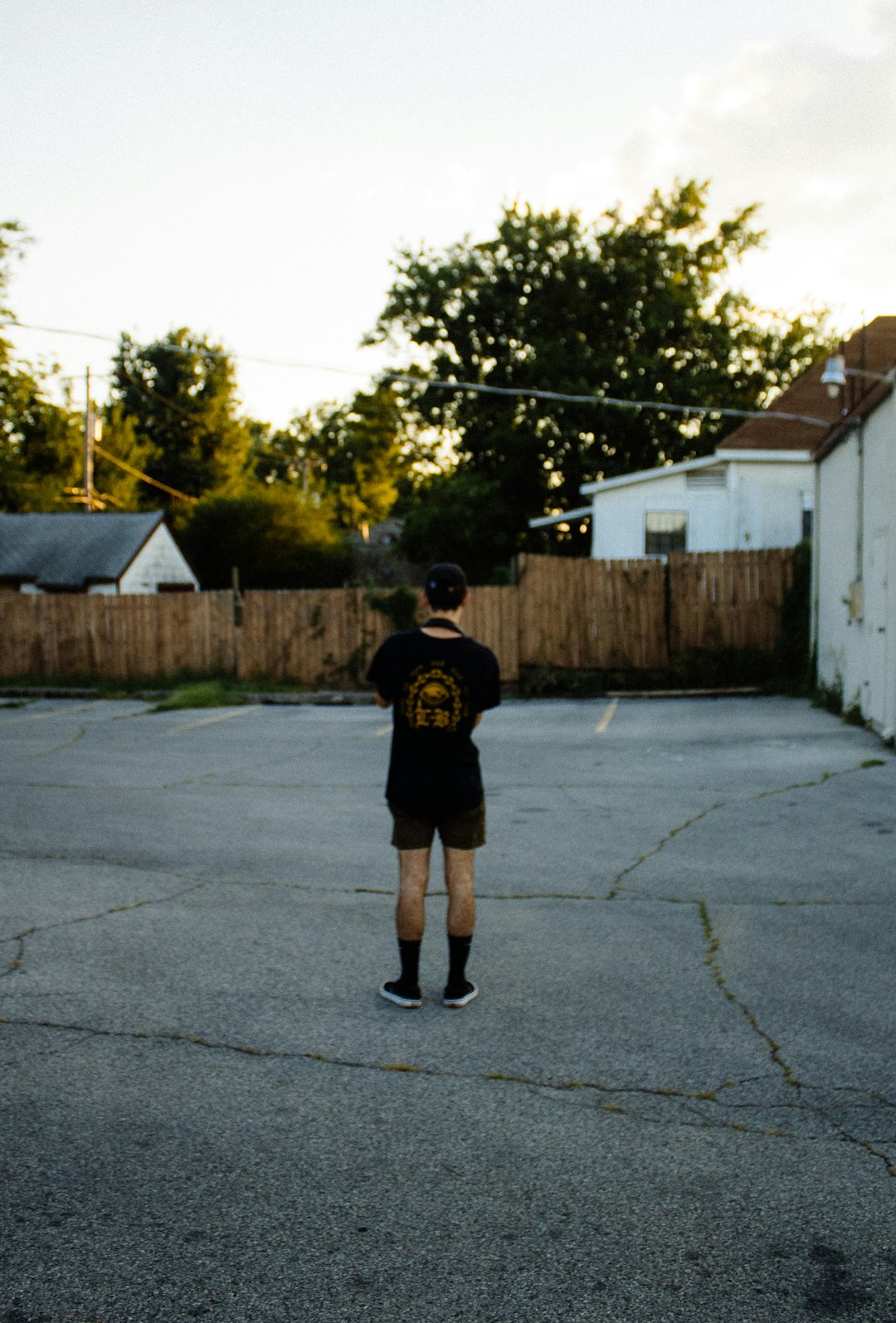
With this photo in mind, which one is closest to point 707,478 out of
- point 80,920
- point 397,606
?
point 397,606

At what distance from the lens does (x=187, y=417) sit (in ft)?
202

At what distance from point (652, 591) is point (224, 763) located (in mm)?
10551

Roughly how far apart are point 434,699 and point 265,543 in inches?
1512

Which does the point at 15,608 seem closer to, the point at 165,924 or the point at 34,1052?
the point at 165,924

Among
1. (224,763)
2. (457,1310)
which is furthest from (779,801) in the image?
(457,1310)

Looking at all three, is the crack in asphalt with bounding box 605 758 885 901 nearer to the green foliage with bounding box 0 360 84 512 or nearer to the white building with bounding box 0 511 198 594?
the white building with bounding box 0 511 198 594

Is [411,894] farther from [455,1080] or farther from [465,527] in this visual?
[465,527]

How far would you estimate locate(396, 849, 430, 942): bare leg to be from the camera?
4.76 metres

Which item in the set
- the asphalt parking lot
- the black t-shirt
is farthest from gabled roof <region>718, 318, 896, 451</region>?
the black t-shirt

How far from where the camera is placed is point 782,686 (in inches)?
762

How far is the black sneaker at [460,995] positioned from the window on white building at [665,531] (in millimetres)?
21230

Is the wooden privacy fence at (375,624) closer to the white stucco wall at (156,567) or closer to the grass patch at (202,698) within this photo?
the grass patch at (202,698)

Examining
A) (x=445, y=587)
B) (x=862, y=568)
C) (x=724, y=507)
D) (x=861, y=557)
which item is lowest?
(x=445, y=587)

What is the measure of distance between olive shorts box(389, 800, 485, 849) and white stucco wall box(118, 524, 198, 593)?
30.0 meters
